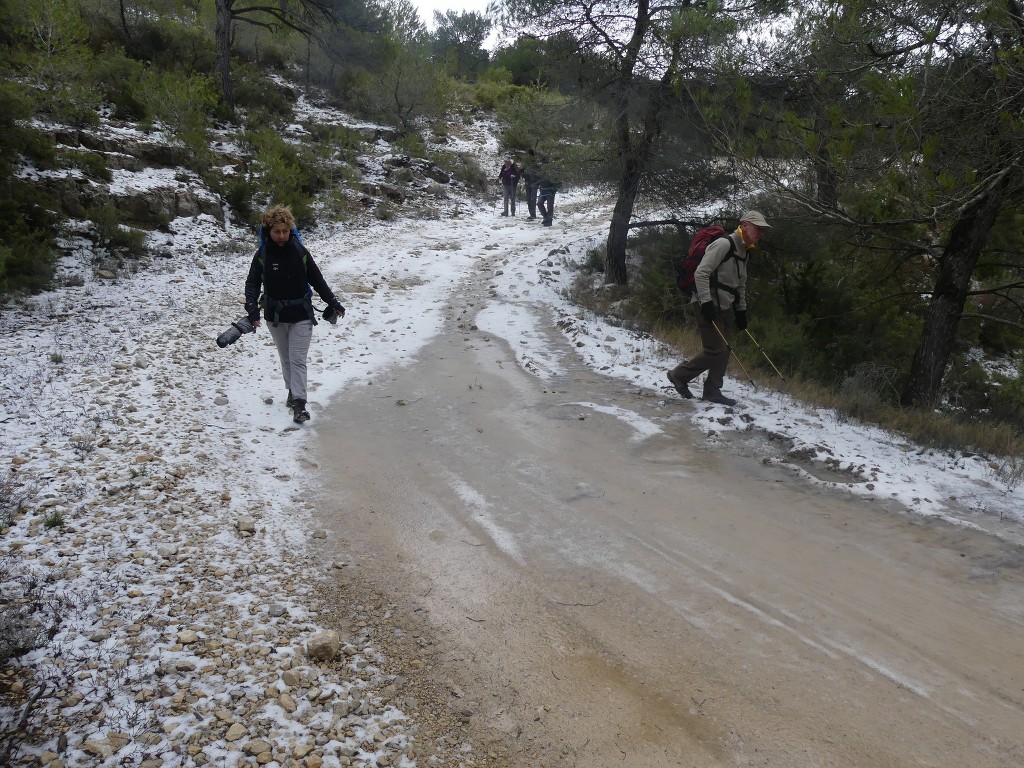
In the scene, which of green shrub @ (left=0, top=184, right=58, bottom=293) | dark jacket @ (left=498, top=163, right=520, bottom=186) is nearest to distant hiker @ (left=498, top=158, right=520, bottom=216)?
dark jacket @ (left=498, top=163, right=520, bottom=186)

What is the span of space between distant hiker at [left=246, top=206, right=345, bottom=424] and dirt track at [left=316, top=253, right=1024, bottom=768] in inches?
31.4

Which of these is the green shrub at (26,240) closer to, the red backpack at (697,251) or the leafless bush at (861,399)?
the red backpack at (697,251)

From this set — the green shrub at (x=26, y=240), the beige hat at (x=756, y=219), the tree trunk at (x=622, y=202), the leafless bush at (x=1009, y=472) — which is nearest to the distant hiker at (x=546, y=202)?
the tree trunk at (x=622, y=202)

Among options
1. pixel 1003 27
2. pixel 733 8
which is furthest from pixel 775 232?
pixel 1003 27

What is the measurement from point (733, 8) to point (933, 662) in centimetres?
930

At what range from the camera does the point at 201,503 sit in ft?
14.3

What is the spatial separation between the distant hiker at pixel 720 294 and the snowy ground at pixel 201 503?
16.7 inches

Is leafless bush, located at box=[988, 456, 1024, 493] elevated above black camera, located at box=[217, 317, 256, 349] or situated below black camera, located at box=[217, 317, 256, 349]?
below

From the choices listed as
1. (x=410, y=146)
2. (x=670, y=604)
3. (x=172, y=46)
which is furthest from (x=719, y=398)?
(x=172, y=46)

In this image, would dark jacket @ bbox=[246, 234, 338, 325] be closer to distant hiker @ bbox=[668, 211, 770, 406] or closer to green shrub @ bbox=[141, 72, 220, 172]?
distant hiker @ bbox=[668, 211, 770, 406]

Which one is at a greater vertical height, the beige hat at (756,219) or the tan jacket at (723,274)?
the beige hat at (756,219)

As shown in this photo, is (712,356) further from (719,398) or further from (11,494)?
(11,494)

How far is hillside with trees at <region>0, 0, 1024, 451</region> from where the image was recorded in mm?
5578

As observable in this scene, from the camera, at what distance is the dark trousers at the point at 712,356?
6.57 m
